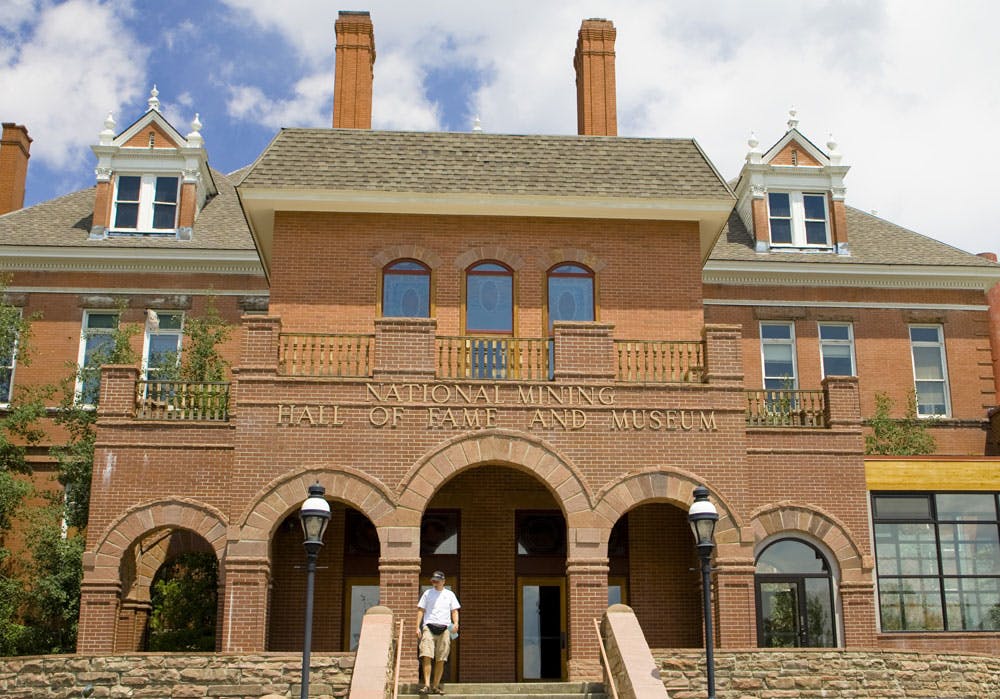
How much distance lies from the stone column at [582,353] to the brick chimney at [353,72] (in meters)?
11.1

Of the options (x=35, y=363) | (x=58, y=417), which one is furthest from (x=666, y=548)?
(x=35, y=363)

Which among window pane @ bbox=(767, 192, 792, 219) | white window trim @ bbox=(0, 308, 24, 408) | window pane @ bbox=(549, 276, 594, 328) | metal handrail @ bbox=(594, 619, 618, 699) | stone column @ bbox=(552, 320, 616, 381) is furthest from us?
window pane @ bbox=(767, 192, 792, 219)

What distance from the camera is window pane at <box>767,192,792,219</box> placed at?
107 feet

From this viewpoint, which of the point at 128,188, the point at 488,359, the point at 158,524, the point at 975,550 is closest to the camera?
the point at 158,524

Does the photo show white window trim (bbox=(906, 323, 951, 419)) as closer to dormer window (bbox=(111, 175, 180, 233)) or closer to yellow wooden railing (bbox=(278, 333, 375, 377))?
yellow wooden railing (bbox=(278, 333, 375, 377))

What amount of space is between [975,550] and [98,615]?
15487 millimetres

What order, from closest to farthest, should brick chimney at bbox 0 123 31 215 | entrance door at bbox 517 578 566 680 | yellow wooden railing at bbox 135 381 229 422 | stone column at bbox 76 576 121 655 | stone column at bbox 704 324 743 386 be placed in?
1. stone column at bbox 76 576 121 655
2. stone column at bbox 704 324 743 386
3. yellow wooden railing at bbox 135 381 229 422
4. entrance door at bbox 517 578 566 680
5. brick chimney at bbox 0 123 31 215

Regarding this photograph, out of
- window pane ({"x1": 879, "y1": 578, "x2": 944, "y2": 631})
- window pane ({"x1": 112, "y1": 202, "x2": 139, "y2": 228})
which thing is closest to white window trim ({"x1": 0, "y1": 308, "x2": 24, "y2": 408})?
window pane ({"x1": 112, "y1": 202, "x2": 139, "y2": 228})

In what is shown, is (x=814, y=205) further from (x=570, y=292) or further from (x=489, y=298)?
(x=489, y=298)

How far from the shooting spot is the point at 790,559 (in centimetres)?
2064

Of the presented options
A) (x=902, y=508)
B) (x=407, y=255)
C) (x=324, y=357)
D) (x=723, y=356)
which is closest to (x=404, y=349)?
(x=324, y=357)

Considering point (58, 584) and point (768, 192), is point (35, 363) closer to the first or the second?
point (58, 584)

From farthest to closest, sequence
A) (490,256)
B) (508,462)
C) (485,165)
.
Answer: (485,165) < (490,256) < (508,462)

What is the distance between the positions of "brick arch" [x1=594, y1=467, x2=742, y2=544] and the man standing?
11.6 ft
